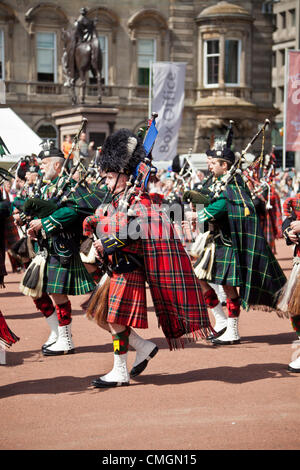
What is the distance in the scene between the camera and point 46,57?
35000 mm

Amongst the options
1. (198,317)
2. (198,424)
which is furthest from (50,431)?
(198,317)

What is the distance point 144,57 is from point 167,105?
45.8 ft

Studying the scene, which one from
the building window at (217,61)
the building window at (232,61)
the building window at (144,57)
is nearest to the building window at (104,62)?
the building window at (144,57)

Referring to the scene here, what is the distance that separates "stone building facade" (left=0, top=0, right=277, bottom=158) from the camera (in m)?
34.2

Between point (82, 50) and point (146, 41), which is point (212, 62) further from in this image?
point (82, 50)

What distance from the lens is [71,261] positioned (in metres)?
7.96

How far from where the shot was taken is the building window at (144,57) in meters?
36.2

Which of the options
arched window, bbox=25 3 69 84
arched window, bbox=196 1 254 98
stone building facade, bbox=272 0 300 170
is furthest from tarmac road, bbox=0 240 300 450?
stone building facade, bbox=272 0 300 170

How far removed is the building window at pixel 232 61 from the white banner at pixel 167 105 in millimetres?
13837

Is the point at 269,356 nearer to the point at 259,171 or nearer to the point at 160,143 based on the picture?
the point at 259,171

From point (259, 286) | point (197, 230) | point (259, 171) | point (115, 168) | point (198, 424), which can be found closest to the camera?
point (198, 424)

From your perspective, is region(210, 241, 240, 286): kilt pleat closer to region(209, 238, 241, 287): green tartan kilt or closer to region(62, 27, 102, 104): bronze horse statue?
region(209, 238, 241, 287): green tartan kilt

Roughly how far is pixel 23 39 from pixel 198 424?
30.4 metres

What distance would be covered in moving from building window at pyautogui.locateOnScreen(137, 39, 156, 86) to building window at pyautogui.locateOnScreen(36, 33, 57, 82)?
3666 millimetres
